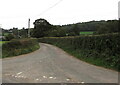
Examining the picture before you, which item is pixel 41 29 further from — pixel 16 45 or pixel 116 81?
pixel 116 81

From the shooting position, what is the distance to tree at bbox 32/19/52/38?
80.1 m

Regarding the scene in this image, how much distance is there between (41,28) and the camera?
80875mm

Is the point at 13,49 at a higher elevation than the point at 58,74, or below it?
higher

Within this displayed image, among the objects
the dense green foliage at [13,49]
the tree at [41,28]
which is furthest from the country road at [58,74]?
the tree at [41,28]

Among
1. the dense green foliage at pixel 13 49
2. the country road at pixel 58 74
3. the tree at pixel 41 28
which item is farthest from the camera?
the tree at pixel 41 28

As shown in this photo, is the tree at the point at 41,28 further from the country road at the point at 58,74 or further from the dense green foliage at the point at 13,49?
the country road at the point at 58,74

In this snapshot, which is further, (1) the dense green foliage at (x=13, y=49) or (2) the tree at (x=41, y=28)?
(2) the tree at (x=41, y=28)

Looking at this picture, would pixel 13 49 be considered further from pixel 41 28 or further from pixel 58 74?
pixel 41 28

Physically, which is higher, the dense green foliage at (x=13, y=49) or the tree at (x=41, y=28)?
the tree at (x=41, y=28)

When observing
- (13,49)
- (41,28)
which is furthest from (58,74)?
(41,28)

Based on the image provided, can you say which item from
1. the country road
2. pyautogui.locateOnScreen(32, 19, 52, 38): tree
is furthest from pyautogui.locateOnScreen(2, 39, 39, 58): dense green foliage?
pyautogui.locateOnScreen(32, 19, 52, 38): tree

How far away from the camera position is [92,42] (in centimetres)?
1661

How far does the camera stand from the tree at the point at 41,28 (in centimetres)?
8006

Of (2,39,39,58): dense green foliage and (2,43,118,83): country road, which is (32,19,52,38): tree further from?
(2,43,118,83): country road
